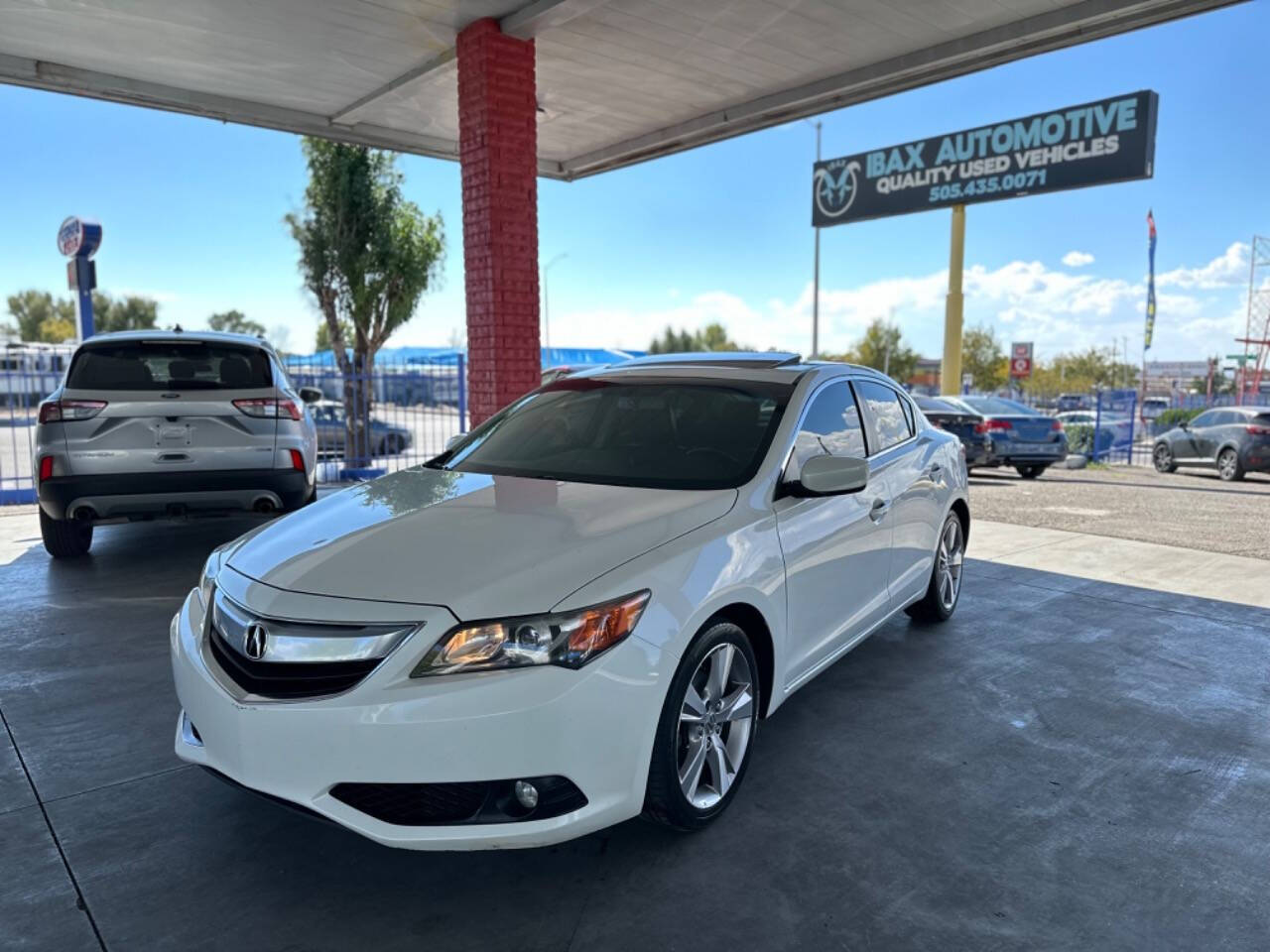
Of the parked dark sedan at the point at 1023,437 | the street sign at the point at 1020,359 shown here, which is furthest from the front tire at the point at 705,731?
the street sign at the point at 1020,359

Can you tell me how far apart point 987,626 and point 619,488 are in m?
3.12

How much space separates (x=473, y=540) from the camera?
9.13ft

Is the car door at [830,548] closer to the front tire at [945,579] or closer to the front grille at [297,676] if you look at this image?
the front tire at [945,579]

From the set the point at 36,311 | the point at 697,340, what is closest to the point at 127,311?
the point at 36,311

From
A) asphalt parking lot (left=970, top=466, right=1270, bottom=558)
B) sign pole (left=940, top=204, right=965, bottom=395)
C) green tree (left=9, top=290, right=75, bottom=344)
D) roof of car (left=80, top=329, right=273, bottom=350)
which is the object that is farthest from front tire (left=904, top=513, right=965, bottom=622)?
green tree (left=9, top=290, right=75, bottom=344)

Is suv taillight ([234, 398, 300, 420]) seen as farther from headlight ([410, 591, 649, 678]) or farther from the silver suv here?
headlight ([410, 591, 649, 678])

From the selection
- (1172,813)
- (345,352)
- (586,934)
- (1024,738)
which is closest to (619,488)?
(586,934)

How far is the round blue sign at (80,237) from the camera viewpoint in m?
14.3

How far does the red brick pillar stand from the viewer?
7.45 meters

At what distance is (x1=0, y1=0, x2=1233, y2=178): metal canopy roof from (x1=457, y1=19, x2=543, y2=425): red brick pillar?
0.35 m

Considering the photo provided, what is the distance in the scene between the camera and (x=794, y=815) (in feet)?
9.95

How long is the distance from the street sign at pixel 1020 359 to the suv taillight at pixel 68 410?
95.5ft

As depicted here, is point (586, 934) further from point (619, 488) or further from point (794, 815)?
point (619, 488)

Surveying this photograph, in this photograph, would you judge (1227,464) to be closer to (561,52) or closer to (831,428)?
(561,52)
